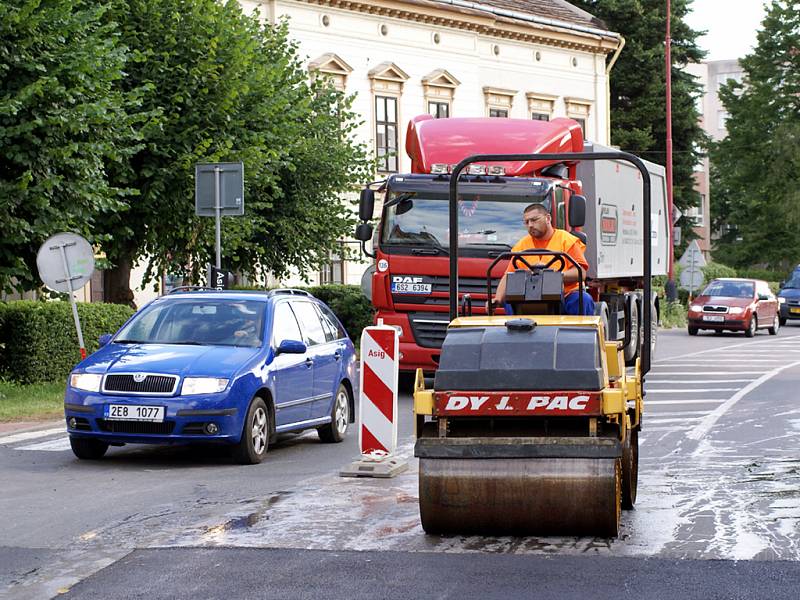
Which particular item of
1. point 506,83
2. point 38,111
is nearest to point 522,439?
point 38,111

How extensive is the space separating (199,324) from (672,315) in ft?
126

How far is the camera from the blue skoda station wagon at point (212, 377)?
1288cm

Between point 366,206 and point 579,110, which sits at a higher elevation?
point 579,110

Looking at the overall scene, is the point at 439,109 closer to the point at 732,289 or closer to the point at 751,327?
the point at 732,289

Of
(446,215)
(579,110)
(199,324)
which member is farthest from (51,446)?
(579,110)

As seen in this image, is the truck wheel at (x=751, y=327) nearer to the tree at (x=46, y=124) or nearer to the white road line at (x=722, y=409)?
the white road line at (x=722, y=409)

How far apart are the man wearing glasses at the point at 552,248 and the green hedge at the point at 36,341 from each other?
42.5 feet

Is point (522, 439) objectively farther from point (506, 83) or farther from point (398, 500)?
point (506, 83)

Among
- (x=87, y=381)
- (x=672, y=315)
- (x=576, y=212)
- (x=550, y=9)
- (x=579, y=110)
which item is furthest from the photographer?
(x=579, y=110)

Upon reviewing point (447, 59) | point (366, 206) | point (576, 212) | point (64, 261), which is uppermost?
point (447, 59)

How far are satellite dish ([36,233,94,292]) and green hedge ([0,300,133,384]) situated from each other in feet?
6.01

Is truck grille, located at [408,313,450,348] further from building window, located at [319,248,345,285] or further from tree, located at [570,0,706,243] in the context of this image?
tree, located at [570,0,706,243]

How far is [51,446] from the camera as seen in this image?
15.0 m

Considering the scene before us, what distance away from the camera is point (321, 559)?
8.45 meters
